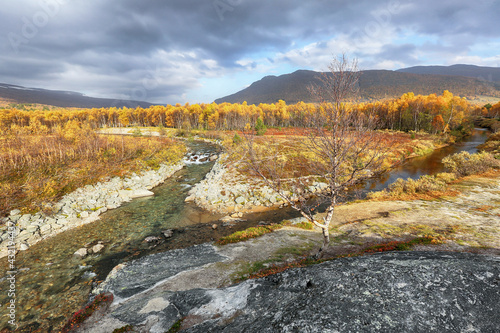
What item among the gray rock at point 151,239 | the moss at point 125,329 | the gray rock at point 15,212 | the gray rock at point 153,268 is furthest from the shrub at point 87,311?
the gray rock at point 15,212

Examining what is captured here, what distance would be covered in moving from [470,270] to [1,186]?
1346 inches

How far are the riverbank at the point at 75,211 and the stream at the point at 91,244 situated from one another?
3.28 feet

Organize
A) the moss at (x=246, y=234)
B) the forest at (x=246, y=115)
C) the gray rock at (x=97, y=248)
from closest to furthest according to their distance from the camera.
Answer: the gray rock at (x=97, y=248)
the moss at (x=246, y=234)
the forest at (x=246, y=115)

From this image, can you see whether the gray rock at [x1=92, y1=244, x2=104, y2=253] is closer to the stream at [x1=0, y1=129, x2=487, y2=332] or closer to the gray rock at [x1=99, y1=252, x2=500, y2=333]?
the stream at [x1=0, y1=129, x2=487, y2=332]

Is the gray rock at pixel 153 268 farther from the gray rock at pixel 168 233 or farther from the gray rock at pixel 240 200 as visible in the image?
the gray rock at pixel 240 200

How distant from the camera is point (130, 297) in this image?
10242 mm

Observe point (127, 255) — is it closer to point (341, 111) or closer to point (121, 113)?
point (341, 111)

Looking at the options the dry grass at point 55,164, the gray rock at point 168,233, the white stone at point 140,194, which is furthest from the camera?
the white stone at point 140,194

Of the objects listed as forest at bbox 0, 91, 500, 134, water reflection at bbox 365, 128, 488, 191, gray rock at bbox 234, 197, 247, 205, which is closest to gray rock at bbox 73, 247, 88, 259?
gray rock at bbox 234, 197, 247, 205

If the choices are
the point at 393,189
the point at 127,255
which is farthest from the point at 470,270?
A: the point at 393,189

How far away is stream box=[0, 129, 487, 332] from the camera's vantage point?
10594 mm

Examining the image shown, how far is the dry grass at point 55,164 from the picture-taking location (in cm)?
1962

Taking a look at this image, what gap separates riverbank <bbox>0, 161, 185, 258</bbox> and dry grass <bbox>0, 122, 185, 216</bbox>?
1.10m

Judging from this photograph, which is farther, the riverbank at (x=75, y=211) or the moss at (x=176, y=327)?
the riverbank at (x=75, y=211)
